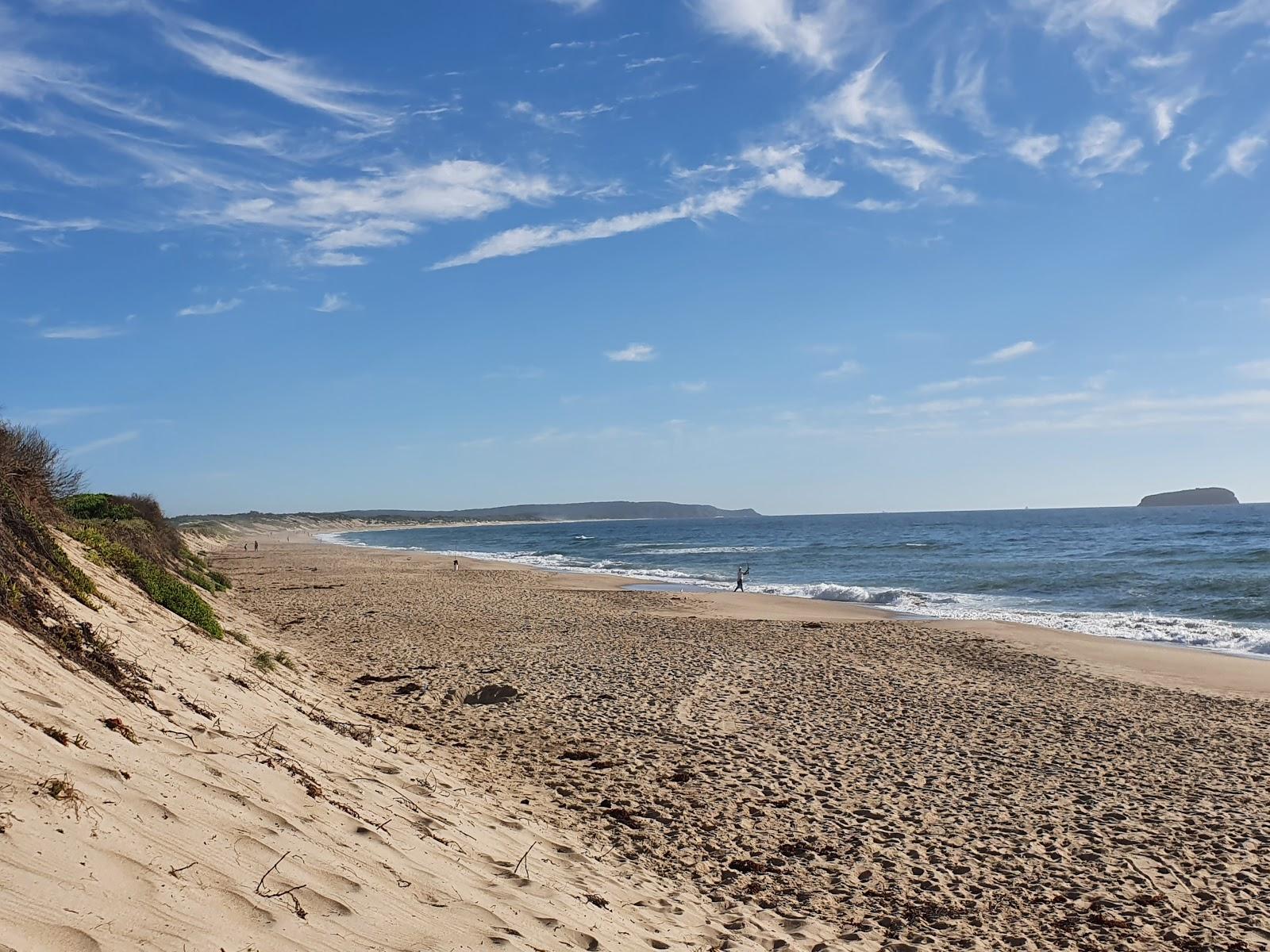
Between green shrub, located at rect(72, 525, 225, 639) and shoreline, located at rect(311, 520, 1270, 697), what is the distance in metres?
14.3

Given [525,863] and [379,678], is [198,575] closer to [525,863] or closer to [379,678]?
[379,678]

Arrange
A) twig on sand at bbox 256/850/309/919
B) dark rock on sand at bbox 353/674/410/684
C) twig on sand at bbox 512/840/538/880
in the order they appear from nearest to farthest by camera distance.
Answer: twig on sand at bbox 256/850/309/919
twig on sand at bbox 512/840/538/880
dark rock on sand at bbox 353/674/410/684

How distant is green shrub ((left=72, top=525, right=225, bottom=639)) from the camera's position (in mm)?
11375

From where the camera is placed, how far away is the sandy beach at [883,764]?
20.2ft

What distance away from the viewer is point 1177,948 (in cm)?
557

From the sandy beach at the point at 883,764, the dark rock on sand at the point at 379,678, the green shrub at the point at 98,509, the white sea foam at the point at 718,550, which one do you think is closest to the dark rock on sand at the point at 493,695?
the sandy beach at the point at 883,764

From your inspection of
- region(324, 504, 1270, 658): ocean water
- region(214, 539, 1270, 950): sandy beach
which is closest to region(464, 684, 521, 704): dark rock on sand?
region(214, 539, 1270, 950): sandy beach

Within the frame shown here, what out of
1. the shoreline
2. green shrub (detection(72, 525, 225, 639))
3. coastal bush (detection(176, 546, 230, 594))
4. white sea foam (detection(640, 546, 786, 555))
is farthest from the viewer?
white sea foam (detection(640, 546, 786, 555))

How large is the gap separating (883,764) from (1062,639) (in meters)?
12.9

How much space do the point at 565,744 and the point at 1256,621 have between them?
2247 cm

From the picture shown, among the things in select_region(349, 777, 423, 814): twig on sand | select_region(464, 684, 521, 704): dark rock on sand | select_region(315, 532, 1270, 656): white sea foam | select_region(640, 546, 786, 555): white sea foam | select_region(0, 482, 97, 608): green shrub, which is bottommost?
select_region(640, 546, 786, 555): white sea foam

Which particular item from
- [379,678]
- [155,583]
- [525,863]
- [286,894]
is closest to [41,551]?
[155,583]

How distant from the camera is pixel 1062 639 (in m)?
19.9

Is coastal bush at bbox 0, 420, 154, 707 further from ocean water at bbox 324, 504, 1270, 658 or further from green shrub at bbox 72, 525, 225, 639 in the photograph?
ocean water at bbox 324, 504, 1270, 658
